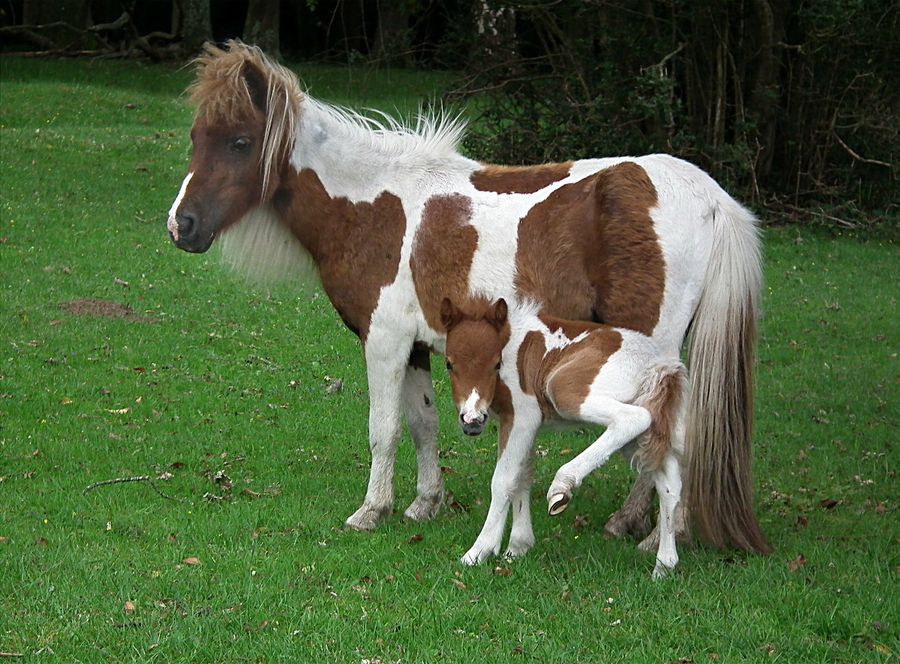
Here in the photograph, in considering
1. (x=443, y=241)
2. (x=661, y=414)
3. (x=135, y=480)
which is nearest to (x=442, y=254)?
(x=443, y=241)

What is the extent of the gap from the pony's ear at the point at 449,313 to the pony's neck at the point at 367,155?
1089mm

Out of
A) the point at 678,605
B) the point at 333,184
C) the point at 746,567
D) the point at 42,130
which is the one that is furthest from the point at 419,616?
the point at 42,130

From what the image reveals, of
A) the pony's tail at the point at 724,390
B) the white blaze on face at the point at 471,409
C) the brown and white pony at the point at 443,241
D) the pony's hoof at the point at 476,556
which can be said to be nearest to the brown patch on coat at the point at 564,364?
the brown and white pony at the point at 443,241

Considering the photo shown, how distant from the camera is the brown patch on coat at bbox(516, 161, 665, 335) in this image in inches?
259

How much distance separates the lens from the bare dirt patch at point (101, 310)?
12477 millimetres

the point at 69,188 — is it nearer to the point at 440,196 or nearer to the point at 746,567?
the point at 440,196

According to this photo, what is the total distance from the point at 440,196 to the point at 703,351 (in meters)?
1.83

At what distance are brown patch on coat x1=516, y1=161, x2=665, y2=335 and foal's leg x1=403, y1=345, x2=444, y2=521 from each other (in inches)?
45.9

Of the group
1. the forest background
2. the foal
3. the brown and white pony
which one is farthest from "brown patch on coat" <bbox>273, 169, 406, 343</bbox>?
the forest background

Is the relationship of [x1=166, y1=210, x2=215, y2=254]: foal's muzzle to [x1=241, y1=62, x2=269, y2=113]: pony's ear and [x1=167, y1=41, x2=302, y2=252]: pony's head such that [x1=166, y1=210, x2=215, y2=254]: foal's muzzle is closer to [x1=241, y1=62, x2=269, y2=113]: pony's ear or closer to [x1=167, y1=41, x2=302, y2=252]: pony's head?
[x1=167, y1=41, x2=302, y2=252]: pony's head

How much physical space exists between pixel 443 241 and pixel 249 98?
1.51m

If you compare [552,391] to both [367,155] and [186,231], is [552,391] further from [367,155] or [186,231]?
[186,231]

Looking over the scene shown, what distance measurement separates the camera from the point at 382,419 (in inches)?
291

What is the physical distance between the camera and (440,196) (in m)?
7.26
